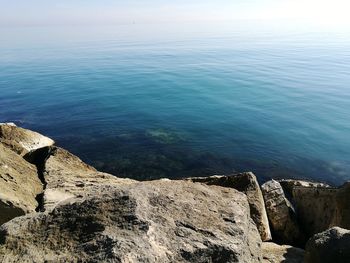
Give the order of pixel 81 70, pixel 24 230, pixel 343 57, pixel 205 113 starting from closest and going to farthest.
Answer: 1. pixel 24 230
2. pixel 205 113
3. pixel 81 70
4. pixel 343 57

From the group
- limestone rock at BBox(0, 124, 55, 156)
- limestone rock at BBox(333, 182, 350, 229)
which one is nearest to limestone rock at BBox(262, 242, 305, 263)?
limestone rock at BBox(333, 182, 350, 229)

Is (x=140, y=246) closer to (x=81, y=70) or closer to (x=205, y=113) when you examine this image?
(x=205, y=113)

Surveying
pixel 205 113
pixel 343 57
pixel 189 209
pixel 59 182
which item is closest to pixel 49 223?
pixel 189 209

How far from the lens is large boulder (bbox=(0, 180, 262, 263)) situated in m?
5.73

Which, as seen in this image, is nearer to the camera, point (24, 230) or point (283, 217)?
point (24, 230)

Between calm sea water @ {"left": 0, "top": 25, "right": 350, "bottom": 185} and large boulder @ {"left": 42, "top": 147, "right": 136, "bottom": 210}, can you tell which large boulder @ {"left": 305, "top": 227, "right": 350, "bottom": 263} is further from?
calm sea water @ {"left": 0, "top": 25, "right": 350, "bottom": 185}

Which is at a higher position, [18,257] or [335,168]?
[18,257]

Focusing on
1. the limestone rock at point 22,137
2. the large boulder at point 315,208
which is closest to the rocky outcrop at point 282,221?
the large boulder at point 315,208

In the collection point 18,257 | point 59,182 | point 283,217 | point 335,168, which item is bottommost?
point 335,168

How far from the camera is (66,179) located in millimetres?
11094

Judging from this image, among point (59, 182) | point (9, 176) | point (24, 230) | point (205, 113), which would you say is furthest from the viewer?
point (205, 113)

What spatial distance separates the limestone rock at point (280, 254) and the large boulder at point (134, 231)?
76.7 inches

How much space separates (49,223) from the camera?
644 cm

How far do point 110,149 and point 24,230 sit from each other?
19427 mm
